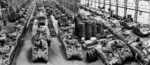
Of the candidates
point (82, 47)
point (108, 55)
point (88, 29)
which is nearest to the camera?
point (108, 55)

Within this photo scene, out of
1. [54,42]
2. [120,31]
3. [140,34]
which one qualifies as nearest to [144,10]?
[140,34]

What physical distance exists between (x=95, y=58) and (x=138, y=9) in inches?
604

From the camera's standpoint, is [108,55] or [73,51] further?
[73,51]

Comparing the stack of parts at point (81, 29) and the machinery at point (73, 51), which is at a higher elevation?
the stack of parts at point (81, 29)

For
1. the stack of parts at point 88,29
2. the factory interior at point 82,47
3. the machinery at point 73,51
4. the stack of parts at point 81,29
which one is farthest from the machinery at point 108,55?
the stack of parts at point 81,29

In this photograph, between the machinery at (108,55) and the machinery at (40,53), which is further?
the machinery at (40,53)

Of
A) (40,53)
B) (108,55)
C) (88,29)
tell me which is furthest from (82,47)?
(40,53)

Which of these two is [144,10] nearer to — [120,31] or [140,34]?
[140,34]

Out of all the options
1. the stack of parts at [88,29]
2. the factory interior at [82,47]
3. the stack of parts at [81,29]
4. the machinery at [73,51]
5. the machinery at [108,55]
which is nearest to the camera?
the machinery at [108,55]

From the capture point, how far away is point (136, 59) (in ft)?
46.8

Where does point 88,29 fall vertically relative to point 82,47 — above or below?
above

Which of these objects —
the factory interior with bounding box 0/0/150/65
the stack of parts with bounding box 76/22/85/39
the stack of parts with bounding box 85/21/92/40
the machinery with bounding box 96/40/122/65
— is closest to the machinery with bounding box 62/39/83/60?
the factory interior with bounding box 0/0/150/65

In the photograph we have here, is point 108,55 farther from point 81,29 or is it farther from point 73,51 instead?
point 81,29

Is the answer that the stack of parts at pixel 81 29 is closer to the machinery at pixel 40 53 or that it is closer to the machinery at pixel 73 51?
the machinery at pixel 73 51
